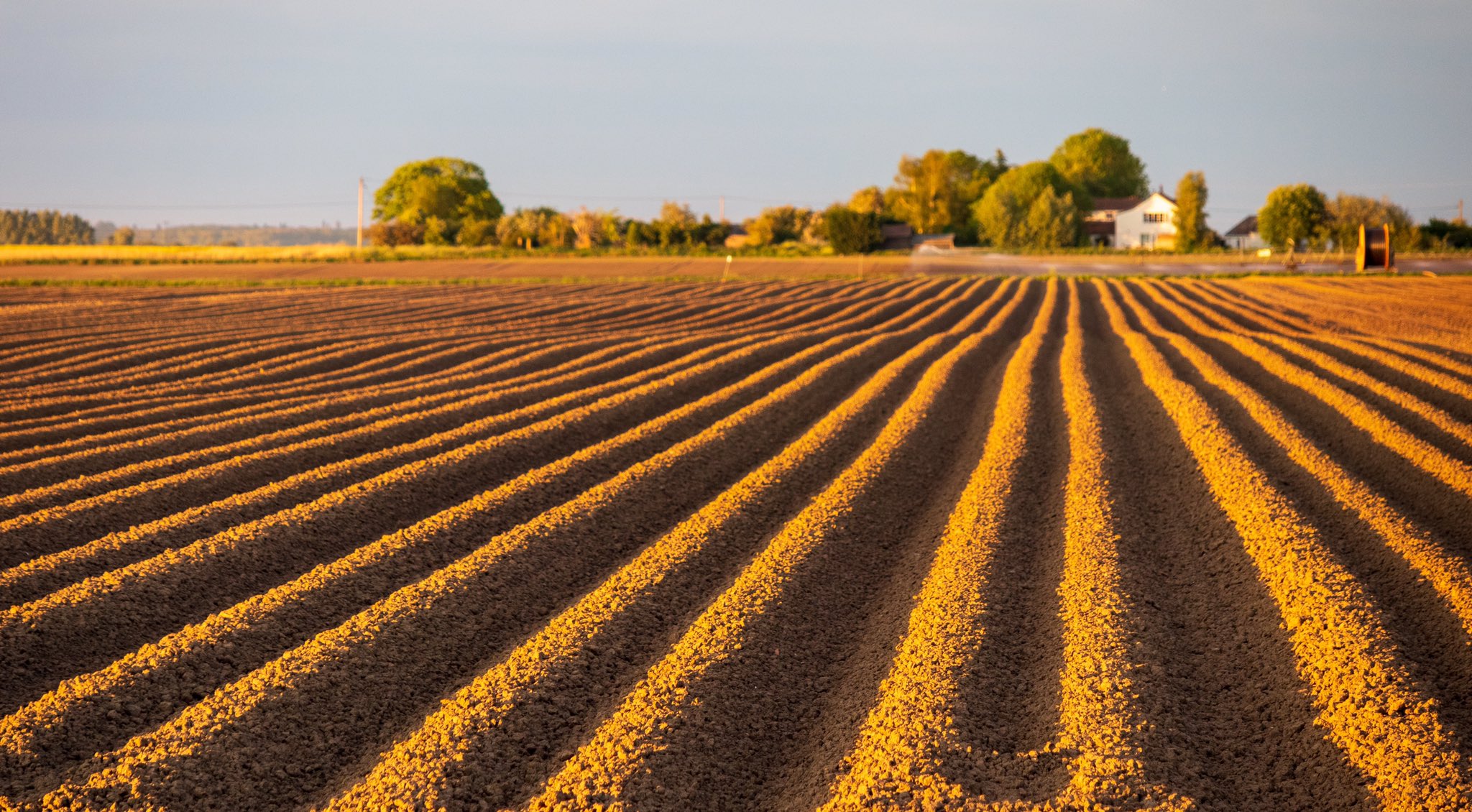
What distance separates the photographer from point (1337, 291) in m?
22.3

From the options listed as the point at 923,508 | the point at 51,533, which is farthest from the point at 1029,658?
the point at 51,533

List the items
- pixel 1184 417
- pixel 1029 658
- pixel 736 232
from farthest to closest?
pixel 736 232, pixel 1184 417, pixel 1029 658

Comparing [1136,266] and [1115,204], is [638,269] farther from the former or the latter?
[1115,204]

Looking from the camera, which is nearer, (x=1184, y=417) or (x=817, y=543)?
(x=817, y=543)

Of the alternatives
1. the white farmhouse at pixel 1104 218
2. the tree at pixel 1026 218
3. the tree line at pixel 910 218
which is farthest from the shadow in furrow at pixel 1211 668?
the white farmhouse at pixel 1104 218

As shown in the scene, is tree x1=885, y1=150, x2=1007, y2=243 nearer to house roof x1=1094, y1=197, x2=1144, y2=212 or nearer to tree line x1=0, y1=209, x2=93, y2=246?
house roof x1=1094, y1=197, x2=1144, y2=212

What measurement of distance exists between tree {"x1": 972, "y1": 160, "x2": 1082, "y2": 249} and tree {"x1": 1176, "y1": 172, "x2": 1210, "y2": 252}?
5.38m

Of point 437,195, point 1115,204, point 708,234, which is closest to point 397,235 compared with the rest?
point 437,195

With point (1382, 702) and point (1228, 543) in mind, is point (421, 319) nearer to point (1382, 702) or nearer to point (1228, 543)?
point (1228, 543)

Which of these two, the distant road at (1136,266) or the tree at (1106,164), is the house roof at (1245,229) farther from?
the distant road at (1136,266)

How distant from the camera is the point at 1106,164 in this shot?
89125mm

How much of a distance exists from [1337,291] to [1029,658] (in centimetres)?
2234

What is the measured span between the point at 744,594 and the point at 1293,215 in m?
58.1

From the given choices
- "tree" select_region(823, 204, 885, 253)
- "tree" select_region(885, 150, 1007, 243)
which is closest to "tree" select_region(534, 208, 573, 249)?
"tree" select_region(823, 204, 885, 253)
